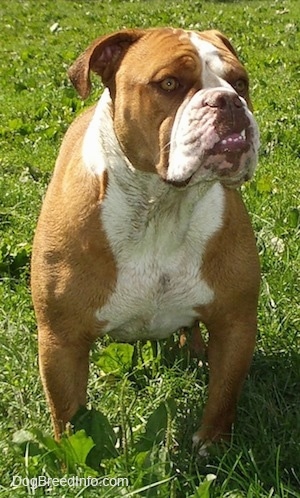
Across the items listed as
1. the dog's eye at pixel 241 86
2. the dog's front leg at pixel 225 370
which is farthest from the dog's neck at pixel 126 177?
the dog's front leg at pixel 225 370

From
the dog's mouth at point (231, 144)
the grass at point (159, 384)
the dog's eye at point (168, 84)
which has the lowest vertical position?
the grass at point (159, 384)

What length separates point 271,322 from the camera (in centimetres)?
389

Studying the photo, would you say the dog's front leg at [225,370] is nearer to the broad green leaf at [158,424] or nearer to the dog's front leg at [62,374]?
the broad green leaf at [158,424]

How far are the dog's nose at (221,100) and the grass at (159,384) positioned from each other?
3.21 feet

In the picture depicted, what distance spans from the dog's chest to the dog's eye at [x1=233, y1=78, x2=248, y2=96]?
0.36 m

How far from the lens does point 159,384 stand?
3.64 meters

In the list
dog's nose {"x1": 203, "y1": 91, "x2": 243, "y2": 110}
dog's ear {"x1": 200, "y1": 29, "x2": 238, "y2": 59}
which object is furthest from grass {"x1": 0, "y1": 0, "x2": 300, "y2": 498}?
dog's ear {"x1": 200, "y1": 29, "x2": 238, "y2": 59}

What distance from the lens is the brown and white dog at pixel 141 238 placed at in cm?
295

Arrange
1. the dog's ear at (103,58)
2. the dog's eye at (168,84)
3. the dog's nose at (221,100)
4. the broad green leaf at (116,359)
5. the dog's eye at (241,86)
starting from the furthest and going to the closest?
the broad green leaf at (116,359)
the dog's ear at (103,58)
the dog's eye at (241,86)
the dog's eye at (168,84)
the dog's nose at (221,100)

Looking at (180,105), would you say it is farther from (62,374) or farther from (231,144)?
(62,374)

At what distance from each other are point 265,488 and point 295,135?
347 centimetres

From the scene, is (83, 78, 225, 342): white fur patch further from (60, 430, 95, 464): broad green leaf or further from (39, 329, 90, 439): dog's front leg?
(60, 430, 95, 464): broad green leaf

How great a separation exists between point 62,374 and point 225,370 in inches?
22.7

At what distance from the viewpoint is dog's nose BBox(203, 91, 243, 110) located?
2773mm
